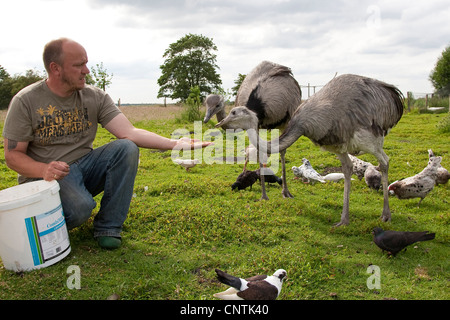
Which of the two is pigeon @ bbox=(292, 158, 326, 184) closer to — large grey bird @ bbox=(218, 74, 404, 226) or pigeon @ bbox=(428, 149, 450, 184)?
large grey bird @ bbox=(218, 74, 404, 226)

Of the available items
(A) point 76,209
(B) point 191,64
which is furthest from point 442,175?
(B) point 191,64

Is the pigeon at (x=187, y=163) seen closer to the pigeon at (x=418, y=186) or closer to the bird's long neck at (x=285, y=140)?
the bird's long neck at (x=285, y=140)

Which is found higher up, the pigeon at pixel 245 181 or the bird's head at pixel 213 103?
the bird's head at pixel 213 103

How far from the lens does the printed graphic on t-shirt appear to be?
4.58 meters

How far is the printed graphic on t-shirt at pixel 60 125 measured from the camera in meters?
4.58

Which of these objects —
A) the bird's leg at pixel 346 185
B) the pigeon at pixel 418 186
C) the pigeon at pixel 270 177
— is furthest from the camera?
the pigeon at pixel 270 177

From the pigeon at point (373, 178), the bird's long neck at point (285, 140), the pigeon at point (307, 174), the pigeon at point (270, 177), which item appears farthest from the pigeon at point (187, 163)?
the pigeon at point (373, 178)

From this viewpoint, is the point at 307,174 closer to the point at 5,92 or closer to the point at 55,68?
the point at 55,68

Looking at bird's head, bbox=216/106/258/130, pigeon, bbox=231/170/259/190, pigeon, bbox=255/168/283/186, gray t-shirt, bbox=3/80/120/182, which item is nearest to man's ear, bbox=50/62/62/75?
gray t-shirt, bbox=3/80/120/182

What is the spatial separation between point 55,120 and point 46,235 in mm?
1391

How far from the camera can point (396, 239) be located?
15.6 ft

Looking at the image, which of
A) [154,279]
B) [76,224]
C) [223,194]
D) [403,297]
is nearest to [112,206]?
[76,224]

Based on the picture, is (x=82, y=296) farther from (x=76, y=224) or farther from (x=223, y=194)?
(x=223, y=194)

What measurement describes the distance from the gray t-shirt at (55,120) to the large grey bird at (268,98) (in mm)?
2174
